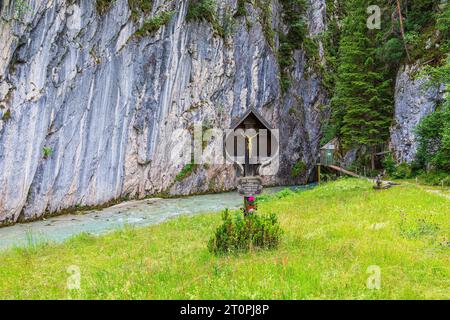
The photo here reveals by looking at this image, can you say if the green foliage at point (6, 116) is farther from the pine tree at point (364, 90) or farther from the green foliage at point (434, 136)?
the pine tree at point (364, 90)

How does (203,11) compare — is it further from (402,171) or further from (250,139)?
(250,139)

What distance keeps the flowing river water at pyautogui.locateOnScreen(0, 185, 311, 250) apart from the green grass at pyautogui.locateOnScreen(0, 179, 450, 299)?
129 inches

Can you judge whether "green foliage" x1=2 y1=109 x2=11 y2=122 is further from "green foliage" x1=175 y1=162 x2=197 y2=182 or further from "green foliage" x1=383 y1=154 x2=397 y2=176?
"green foliage" x1=383 y1=154 x2=397 y2=176

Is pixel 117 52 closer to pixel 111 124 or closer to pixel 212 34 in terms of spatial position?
pixel 111 124

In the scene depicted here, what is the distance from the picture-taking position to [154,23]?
2553 cm

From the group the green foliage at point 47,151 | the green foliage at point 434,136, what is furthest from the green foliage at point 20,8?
the green foliage at point 434,136

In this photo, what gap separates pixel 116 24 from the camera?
76.0ft

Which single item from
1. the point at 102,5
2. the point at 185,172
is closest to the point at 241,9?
the point at 102,5

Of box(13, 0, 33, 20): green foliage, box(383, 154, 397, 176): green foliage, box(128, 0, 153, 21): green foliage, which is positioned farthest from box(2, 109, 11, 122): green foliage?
box(383, 154, 397, 176): green foliage

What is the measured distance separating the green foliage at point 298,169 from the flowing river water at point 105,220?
49.3ft

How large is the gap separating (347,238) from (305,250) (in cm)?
180

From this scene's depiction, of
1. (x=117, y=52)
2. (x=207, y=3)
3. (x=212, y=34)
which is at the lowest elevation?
(x=117, y=52)
